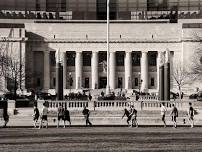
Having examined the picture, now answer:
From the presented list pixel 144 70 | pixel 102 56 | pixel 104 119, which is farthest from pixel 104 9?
pixel 104 119

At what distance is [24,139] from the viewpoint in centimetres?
3756

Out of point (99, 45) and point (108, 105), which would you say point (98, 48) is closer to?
point (99, 45)

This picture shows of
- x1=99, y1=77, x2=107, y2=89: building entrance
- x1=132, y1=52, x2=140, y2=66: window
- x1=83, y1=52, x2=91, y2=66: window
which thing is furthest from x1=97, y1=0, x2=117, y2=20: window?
x1=99, y1=77, x2=107, y2=89: building entrance

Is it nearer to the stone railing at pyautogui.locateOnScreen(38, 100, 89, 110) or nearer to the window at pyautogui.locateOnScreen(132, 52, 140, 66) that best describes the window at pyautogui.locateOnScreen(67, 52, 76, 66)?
the window at pyautogui.locateOnScreen(132, 52, 140, 66)

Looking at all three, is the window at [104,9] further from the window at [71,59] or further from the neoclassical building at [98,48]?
the window at [71,59]

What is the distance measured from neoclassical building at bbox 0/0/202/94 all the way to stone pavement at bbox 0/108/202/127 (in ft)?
240

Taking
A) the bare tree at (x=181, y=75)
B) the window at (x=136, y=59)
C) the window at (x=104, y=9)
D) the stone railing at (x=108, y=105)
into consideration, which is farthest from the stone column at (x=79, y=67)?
the stone railing at (x=108, y=105)

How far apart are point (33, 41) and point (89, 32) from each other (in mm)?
13301

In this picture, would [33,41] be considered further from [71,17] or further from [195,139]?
[195,139]

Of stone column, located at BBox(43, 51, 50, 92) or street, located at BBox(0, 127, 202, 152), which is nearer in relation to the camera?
street, located at BBox(0, 127, 202, 152)

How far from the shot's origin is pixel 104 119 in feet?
189

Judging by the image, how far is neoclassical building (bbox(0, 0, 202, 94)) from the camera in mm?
140250

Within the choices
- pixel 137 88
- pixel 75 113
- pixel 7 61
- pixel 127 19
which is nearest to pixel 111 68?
pixel 137 88

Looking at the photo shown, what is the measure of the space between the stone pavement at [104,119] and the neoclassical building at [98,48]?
240 feet
